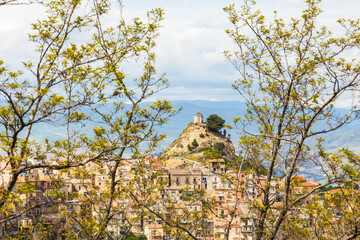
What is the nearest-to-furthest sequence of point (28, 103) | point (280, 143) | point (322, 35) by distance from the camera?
point (28, 103) < point (322, 35) < point (280, 143)

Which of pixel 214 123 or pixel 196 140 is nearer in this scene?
pixel 196 140

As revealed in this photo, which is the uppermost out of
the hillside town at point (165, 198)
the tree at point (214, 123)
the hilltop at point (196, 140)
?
the tree at point (214, 123)

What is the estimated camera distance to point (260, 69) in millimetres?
13367

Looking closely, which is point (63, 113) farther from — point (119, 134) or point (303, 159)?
point (303, 159)

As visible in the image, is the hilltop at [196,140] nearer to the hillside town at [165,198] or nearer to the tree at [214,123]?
the tree at [214,123]

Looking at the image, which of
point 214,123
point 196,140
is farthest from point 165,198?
point 214,123

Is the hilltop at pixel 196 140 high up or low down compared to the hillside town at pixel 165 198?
up

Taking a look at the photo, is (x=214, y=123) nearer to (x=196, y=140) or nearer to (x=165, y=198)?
(x=196, y=140)

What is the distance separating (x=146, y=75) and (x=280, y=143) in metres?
4.79

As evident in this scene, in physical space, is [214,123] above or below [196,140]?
above

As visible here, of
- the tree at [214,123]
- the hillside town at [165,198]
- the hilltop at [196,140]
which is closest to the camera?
the hillside town at [165,198]

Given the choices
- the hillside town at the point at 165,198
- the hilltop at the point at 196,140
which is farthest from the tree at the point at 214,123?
the hillside town at the point at 165,198

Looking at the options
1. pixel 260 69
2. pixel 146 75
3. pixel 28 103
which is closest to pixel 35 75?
pixel 28 103

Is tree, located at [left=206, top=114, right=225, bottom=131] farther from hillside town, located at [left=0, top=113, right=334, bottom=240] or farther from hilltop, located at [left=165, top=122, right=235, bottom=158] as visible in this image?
hillside town, located at [left=0, top=113, right=334, bottom=240]
